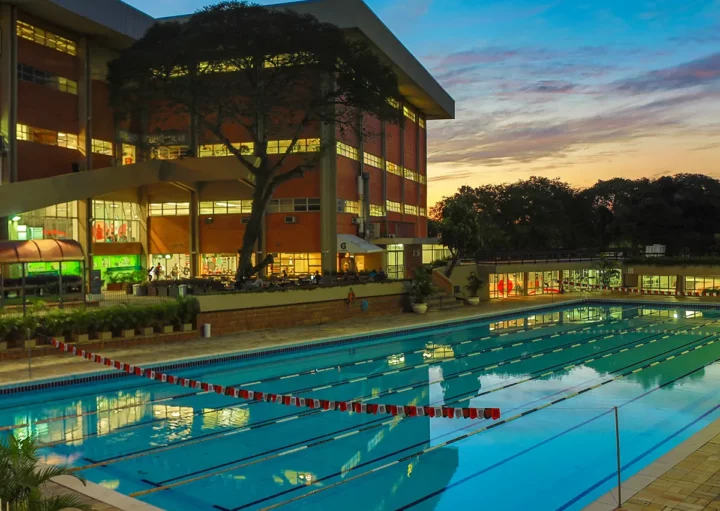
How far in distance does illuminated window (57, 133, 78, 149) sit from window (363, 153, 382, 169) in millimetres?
16890

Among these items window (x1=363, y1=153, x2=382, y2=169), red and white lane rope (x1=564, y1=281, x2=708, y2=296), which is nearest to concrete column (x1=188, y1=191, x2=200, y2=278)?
window (x1=363, y1=153, x2=382, y2=169)

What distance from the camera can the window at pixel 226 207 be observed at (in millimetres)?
37344

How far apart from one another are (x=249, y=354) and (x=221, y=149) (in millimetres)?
20586

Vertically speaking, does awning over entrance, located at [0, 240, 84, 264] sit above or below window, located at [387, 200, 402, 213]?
below

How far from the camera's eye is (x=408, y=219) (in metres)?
49.8

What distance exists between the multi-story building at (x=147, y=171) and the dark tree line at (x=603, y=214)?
18053 mm

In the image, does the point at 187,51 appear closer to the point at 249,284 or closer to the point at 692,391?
the point at 249,284

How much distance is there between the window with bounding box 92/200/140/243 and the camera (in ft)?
116

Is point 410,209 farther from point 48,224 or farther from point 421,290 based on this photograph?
point 48,224

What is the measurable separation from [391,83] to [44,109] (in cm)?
1763

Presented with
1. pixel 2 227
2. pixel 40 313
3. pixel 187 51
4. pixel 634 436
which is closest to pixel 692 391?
pixel 634 436

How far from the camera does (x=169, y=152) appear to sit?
127 ft

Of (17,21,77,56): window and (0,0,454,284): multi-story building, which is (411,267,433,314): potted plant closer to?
(0,0,454,284): multi-story building


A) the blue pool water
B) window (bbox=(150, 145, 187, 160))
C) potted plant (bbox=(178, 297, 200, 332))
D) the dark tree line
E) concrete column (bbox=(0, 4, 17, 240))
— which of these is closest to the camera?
the blue pool water
